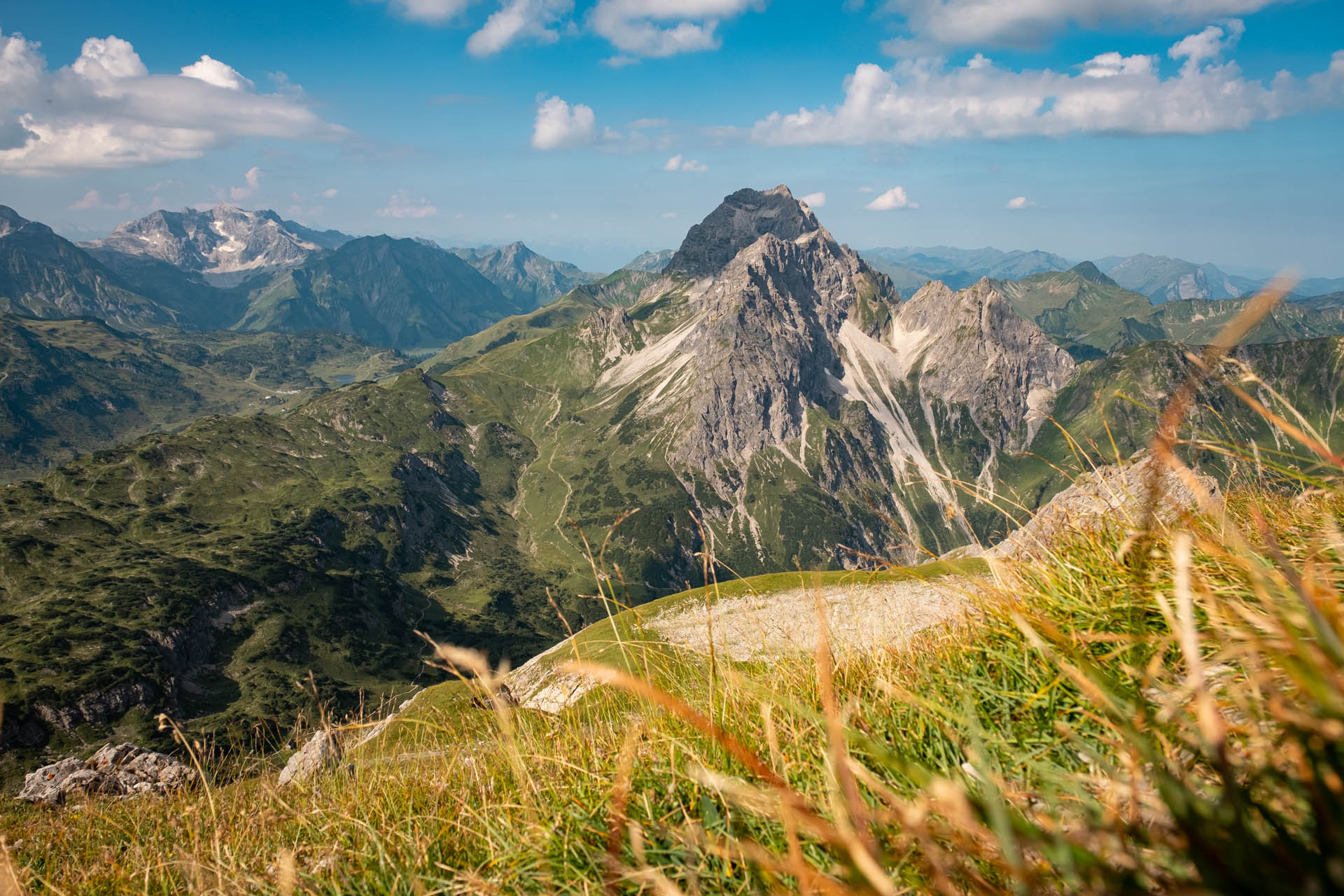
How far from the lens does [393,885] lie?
10.2 ft

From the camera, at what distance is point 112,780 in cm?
1241

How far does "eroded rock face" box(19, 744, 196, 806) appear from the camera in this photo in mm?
9719

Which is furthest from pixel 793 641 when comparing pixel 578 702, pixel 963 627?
pixel 578 702

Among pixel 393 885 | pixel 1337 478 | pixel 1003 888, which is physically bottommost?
pixel 393 885

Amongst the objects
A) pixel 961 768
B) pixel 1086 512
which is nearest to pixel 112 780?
pixel 961 768

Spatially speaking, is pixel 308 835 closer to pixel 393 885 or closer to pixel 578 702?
pixel 393 885

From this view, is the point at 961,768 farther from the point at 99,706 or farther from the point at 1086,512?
the point at 99,706

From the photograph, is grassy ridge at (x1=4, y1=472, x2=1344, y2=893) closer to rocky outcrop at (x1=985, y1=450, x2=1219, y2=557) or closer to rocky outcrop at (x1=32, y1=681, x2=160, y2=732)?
rocky outcrop at (x1=985, y1=450, x2=1219, y2=557)

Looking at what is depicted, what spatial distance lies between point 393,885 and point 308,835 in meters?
1.98

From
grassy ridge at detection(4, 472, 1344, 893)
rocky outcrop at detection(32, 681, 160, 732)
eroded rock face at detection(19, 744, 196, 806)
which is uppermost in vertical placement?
grassy ridge at detection(4, 472, 1344, 893)

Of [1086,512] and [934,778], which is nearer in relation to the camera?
[934,778]

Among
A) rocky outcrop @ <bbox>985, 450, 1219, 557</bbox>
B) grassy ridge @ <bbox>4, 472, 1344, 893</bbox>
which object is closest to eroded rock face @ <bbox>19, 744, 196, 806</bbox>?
grassy ridge @ <bbox>4, 472, 1344, 893</bbox>

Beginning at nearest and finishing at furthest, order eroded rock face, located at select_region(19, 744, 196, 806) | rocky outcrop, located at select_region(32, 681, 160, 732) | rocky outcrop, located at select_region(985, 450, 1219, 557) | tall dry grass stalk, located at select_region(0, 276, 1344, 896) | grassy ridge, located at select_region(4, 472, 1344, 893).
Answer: tall dry grass stalk, located at select_region(0, 276, 1344, 896)
grassy ridge, located at select_region(4, 472, 1344, 893)
rocky outcrop, located at select_region(985, 450, 1219, 557)
eroded rock face, located at select_region(19, 744, 196, 806)
rocky outcrop, located at select_region(32, 681, 160, 732)

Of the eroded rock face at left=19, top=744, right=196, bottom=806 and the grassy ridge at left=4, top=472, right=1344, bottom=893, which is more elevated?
the grassy ridge at left=4, top=472, right=1344, bottom=893
